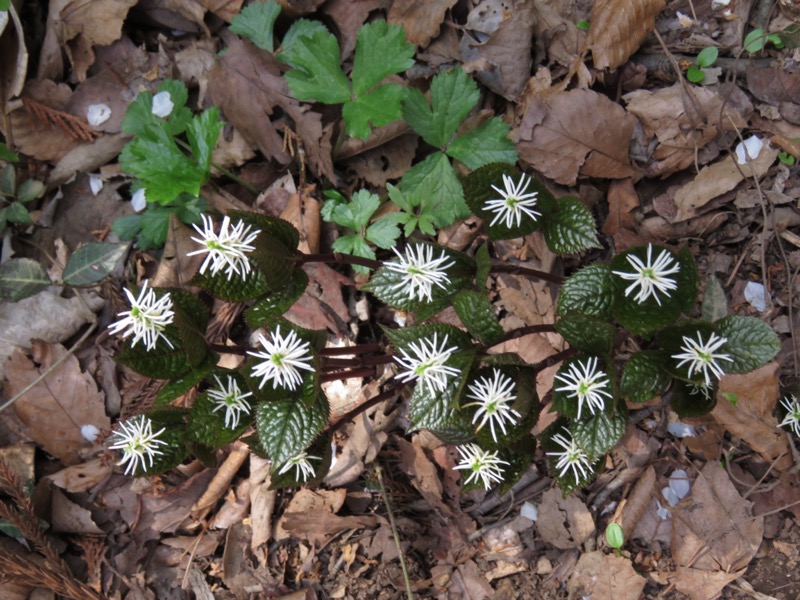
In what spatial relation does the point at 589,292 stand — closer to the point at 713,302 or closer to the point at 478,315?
the point at 478,315

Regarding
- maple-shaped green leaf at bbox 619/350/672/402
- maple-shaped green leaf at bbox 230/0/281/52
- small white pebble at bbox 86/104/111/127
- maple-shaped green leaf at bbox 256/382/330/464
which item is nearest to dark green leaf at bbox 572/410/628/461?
maple-shaped green leaf at bbox 619/350/672/402

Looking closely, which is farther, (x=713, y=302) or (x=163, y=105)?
(x=163, y=105)

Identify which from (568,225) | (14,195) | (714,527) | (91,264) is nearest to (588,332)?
(568,225)

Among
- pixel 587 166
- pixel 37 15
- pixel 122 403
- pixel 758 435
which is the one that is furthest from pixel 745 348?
pixel 37 15

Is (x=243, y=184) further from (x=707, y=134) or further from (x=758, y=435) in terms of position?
(x=758, y=435)

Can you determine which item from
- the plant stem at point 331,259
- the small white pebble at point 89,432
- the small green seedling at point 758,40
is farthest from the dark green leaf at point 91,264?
the small green seedling at point 758,40
